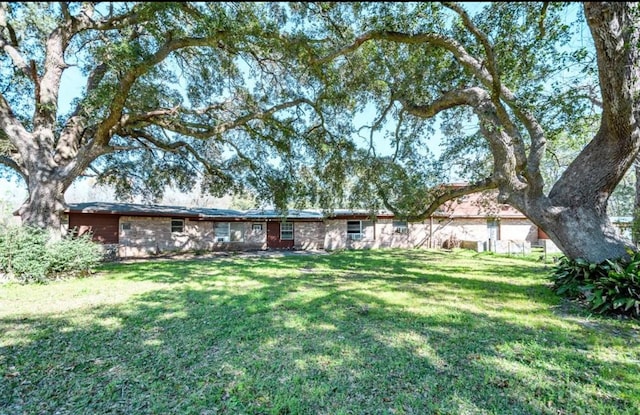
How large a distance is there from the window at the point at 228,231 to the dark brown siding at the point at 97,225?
5243 mm

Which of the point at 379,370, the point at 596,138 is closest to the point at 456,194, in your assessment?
the point at 596,138

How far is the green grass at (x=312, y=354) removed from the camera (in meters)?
2.54

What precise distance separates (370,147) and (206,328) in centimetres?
843

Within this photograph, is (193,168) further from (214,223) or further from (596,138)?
(596,138)

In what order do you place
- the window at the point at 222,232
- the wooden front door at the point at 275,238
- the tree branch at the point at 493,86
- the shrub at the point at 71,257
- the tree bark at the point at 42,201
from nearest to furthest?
1. the tree branch at the point at 493,86
2. the shrub at the point at 71,257
3. the tree bark at the point at 42,201
4. the window at the point at 222,232
5. the wooden front door at the point at 275,238

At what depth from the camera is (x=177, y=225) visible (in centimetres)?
1652

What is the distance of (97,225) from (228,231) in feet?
21.9

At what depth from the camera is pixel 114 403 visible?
2.54 meters

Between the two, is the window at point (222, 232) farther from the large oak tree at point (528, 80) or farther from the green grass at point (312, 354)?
the large oak tree at point (528, 80)

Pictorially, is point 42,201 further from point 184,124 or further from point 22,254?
point 184,124

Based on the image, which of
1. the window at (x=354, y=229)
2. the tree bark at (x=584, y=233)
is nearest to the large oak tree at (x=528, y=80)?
the tree bark at (x=584, y=233)

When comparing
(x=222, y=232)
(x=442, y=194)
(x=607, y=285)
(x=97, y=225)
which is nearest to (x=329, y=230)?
(x=222, y=232)

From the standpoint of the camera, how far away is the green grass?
254 centimetres

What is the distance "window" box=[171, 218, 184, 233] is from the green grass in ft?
32.9
